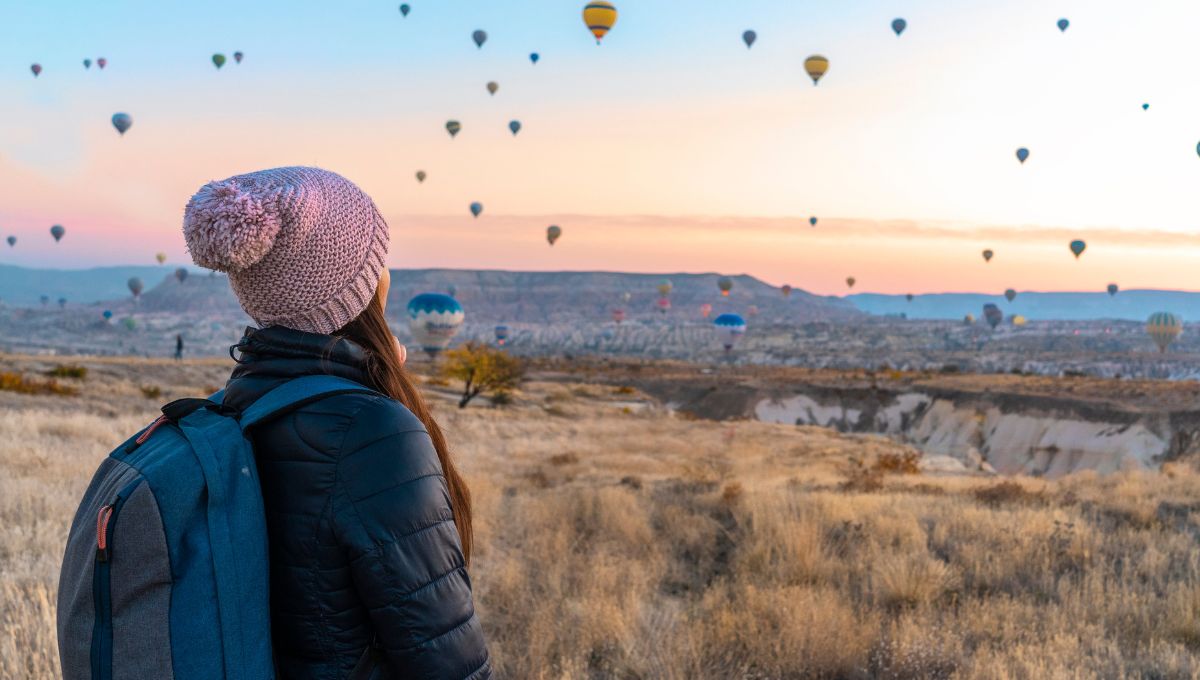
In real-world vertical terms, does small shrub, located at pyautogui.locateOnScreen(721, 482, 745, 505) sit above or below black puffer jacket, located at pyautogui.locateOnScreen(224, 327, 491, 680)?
below

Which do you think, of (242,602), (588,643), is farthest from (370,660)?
(588,643)

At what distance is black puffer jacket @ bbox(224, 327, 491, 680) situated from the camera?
1739mm

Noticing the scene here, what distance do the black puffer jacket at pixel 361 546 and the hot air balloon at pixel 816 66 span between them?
5454 cm

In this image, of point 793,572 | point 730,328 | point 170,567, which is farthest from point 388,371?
point 730,328

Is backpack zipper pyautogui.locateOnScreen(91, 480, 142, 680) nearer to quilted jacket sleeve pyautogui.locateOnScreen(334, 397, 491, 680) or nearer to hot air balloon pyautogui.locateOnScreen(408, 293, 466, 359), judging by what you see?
quilted jacket sleeve pyautogui.locateOnScreen(334, 397, 491, 680)

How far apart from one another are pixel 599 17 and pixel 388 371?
43.1 m

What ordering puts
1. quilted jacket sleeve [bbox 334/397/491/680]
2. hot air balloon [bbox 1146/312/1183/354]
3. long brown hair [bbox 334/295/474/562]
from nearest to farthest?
quilted jacket sleeve [bbox 334/397/491/680] → long brown hair [bbox 334/295/474/562] → hot air balloon [bbox 1146/312/1183/354]

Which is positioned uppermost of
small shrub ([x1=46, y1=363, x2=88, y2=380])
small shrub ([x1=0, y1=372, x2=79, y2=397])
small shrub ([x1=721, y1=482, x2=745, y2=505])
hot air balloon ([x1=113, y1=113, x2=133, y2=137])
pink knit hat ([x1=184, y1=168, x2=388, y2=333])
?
hot air balloon ([x1=113, y1=113, x2=133, y2=137])

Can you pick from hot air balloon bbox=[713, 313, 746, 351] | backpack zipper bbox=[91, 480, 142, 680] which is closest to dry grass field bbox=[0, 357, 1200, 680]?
backpack zipper bbox=[91, 480, 142, 680]

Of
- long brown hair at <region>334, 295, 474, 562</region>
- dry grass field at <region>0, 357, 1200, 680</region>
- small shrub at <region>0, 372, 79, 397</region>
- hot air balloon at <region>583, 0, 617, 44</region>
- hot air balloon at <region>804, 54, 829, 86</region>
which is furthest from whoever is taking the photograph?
hot air balloon at <region>804, 54, 829, 86</region>

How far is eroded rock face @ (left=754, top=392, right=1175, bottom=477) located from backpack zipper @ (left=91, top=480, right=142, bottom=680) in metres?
31.0

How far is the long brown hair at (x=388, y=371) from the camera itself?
79.8 inches

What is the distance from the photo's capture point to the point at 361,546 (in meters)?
1.74

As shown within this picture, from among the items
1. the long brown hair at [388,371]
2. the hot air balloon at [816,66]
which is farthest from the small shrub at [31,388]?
the hot air balloon at [816,66]
